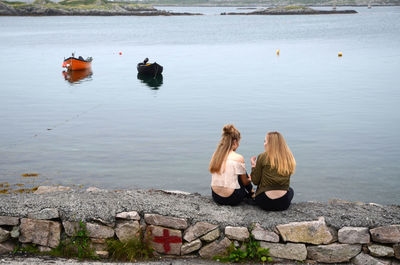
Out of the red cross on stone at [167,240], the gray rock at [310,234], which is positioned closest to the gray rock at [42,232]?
the red cross on stone at [167,240]

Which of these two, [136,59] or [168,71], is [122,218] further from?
[136,59]

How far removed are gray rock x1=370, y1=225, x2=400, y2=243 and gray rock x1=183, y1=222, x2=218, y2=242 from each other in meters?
2.36

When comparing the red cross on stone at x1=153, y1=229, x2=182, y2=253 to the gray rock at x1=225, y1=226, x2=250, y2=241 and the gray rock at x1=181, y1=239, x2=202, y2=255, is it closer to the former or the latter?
the gray rock at x1=181, y1=239, x2=202, y2=255

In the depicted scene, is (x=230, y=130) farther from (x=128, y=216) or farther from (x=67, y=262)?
(x=67, y=262)

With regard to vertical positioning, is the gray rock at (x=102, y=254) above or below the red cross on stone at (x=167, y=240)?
below

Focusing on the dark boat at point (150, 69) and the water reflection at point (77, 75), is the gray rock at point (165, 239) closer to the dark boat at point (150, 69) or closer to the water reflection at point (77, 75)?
the dark boat at point (150, 69)

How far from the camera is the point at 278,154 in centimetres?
760

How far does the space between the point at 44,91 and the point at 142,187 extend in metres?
20.4

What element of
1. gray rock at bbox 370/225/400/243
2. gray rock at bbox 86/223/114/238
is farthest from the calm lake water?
gray rock at bbox 86/223/114/238

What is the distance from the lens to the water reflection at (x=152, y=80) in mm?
34225

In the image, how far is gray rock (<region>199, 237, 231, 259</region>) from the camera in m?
7.31

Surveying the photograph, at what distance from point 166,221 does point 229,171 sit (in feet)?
4.28

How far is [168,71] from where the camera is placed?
42625mm

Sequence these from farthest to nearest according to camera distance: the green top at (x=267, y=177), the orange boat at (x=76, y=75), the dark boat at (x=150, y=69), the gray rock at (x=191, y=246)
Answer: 1. the orange boat at (x=76, y=75)
2. the dark boat at (x=150, y=69)
3. the green top at (x=267, y=177)
4. the gray rock at (x=191, y=246)
